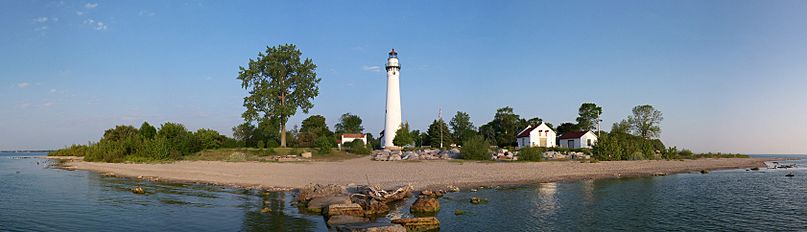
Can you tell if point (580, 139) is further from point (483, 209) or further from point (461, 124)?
point (483, 209)

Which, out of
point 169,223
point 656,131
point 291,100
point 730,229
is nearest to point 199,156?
point 291,100

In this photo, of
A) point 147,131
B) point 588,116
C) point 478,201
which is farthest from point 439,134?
point 478,201

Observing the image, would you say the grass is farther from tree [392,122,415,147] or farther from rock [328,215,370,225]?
rock [328,215,370,225]

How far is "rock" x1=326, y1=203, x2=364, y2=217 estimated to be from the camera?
589 inches

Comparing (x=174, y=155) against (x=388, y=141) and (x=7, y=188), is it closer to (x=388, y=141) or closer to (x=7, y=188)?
(x=7, y=188)

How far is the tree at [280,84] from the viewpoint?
173 feet

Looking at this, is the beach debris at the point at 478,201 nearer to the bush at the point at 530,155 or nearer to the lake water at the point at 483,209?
the lake water at the point at 483,209

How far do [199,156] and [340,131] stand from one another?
58.8m

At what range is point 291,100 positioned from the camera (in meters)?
54.5

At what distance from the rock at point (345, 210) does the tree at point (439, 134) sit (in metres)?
57.8

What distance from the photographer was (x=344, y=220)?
541 inches

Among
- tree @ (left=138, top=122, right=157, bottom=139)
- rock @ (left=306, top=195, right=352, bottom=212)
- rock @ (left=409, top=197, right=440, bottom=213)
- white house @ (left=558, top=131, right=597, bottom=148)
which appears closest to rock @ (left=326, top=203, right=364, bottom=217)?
rock @ (left=306, top=195, right=352, bottom=212)

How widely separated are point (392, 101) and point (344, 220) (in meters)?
52.4

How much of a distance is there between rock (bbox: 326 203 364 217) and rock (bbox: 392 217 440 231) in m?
2.11
